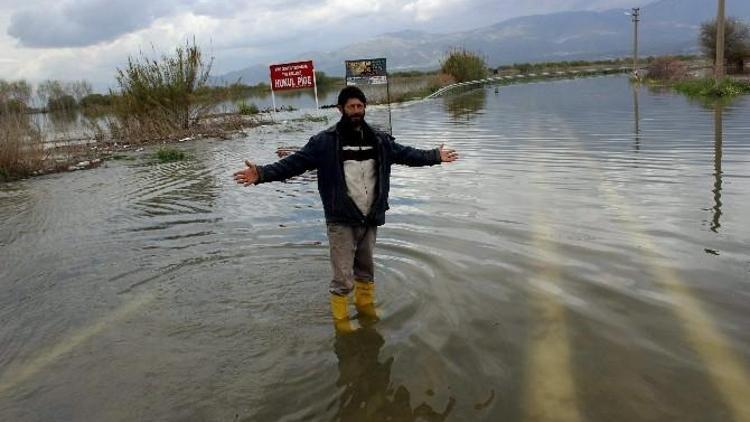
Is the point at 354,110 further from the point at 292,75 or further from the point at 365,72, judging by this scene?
the point at 292,75

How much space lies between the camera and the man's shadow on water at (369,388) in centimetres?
344

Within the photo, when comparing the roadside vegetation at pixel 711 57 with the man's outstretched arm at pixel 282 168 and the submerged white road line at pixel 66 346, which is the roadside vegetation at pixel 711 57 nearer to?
the man's outstretched arm at pixel 282 168

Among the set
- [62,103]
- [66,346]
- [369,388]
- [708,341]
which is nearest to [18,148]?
[66,346]

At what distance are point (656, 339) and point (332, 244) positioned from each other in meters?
2.41

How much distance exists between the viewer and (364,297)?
498 cm

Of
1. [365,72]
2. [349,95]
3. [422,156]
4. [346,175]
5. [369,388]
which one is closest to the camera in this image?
[369,388]

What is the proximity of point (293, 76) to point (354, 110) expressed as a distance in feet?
83.7

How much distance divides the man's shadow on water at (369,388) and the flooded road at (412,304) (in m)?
0.01

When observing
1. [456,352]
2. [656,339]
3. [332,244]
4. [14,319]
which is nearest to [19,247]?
[14,319]

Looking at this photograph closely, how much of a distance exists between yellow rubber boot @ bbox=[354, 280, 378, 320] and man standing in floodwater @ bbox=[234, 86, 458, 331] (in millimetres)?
236

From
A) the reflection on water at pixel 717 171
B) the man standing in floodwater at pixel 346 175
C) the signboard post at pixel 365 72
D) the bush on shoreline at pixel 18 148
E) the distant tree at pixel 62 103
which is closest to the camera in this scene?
the man standing in floodwater at pixel 346 175

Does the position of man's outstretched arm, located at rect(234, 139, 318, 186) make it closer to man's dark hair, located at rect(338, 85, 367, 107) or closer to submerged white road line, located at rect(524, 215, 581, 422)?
man's dark hair, located at rect(338, 85, 367, 107)

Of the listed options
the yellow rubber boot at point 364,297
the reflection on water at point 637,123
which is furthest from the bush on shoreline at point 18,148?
the reflection on water at point 637,123

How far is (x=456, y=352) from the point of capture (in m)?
4.14
